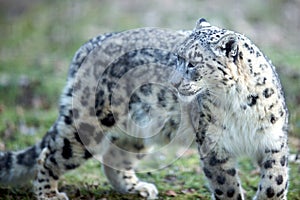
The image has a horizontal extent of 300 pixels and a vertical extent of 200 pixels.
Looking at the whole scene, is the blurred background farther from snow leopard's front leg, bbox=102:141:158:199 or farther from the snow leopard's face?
the snow leopard's face

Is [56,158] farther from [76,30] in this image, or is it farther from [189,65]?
[76,30]

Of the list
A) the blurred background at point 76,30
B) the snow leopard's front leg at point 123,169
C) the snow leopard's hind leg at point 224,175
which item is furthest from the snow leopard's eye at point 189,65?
the blurred background at point 76,30

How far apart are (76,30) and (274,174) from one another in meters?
9.40

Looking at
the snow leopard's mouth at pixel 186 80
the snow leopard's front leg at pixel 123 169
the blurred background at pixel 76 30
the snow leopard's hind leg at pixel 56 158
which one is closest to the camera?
the snow leopard's mouth at pixel 186 80

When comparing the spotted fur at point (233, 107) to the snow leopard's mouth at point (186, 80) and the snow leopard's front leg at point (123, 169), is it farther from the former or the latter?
the snow leopard's front leg at point (123, 169)

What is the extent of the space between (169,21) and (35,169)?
8983 millimetres

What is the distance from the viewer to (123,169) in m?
6.63

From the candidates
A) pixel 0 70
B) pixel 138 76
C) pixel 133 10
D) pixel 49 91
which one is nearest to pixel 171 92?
pixel 138 76

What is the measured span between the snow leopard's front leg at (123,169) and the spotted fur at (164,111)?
1 cm

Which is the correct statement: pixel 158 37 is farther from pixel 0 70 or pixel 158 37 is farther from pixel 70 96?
pixel 0 70

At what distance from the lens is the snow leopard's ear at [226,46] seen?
4820mm

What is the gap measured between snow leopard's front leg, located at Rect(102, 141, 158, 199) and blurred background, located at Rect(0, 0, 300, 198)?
2549 millimetres

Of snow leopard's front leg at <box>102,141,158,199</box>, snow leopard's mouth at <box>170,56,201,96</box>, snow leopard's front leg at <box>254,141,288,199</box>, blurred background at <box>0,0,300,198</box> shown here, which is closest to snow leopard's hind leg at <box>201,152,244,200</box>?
snow leopard's front leg at <box>254,141,288,199</box>

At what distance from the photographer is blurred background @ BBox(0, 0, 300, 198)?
999 centimetres
